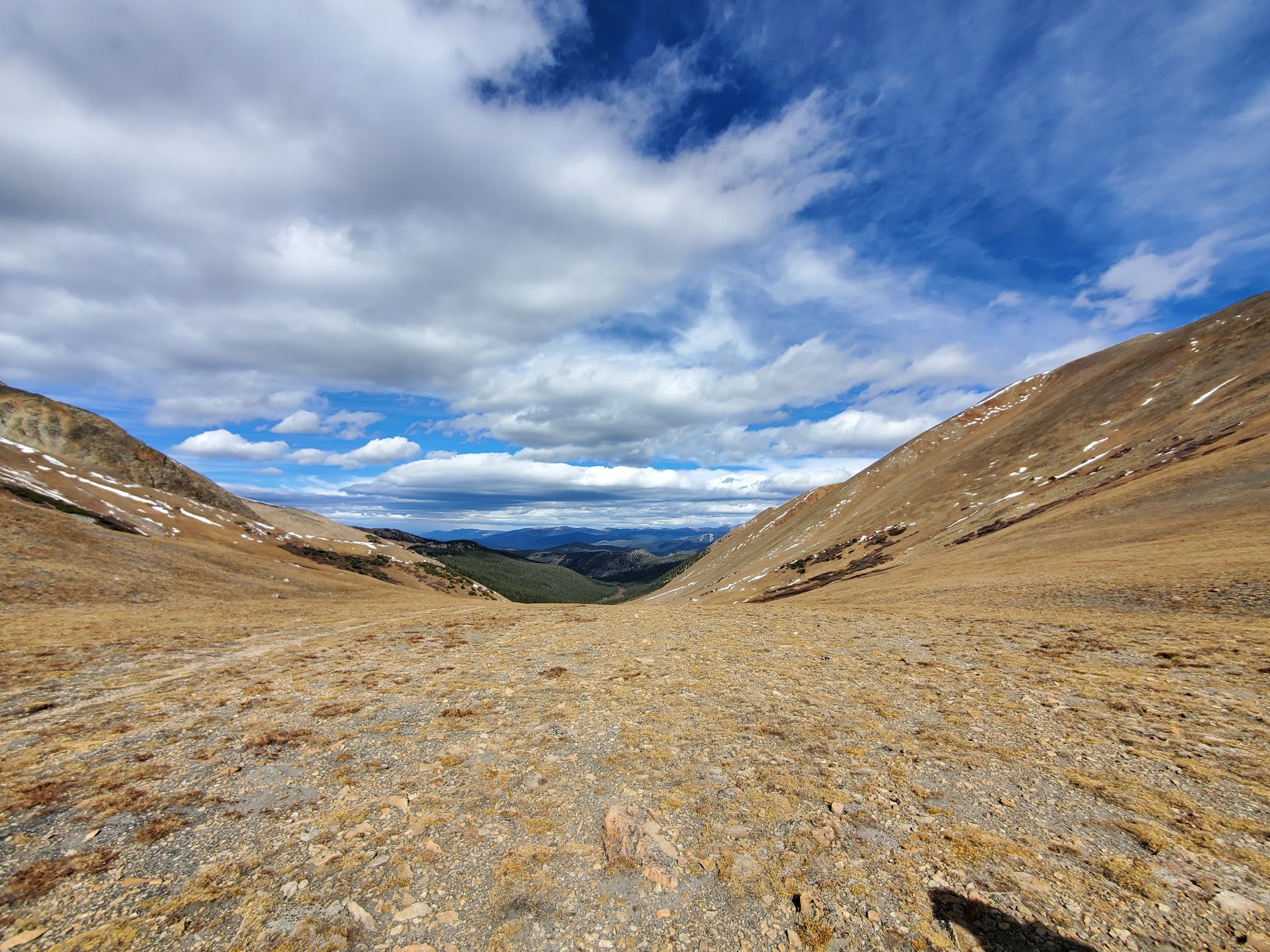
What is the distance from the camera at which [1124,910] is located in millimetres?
4949

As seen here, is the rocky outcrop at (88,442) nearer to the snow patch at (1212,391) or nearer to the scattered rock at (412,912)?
the scattered rock at (412,912)

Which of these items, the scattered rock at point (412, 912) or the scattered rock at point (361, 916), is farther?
the scattered rock at point (412, 912)

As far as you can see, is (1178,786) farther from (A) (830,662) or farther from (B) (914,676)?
(A) (830,662)

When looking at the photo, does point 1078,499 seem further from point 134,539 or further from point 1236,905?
point 134,539

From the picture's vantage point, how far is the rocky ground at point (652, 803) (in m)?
5.09

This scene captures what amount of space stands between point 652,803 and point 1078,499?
175 ft

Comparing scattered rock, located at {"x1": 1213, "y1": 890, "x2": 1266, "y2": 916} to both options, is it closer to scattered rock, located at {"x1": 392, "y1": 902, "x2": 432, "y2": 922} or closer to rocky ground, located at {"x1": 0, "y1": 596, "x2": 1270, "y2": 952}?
rocky ground, located at {"x1": 0, "y1": 596, "x2": 1270, "y2": 952}

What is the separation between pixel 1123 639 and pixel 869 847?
1377cm

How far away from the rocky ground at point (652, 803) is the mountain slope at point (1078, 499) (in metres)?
11.8

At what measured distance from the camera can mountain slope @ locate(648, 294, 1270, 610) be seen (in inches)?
932

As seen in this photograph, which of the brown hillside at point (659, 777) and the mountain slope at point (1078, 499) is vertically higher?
the mountain slope at point (1078, 499)

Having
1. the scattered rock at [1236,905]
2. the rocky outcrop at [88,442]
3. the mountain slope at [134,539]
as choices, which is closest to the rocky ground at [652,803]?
the scattered rock at [1236,905]

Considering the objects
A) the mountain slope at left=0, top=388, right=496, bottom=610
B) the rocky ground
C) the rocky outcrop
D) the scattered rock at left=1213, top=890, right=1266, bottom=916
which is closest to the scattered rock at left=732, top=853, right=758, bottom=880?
the rocky ground

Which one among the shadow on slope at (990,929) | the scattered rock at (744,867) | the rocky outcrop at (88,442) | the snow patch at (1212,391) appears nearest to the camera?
the shadow on slope at (990,929)
